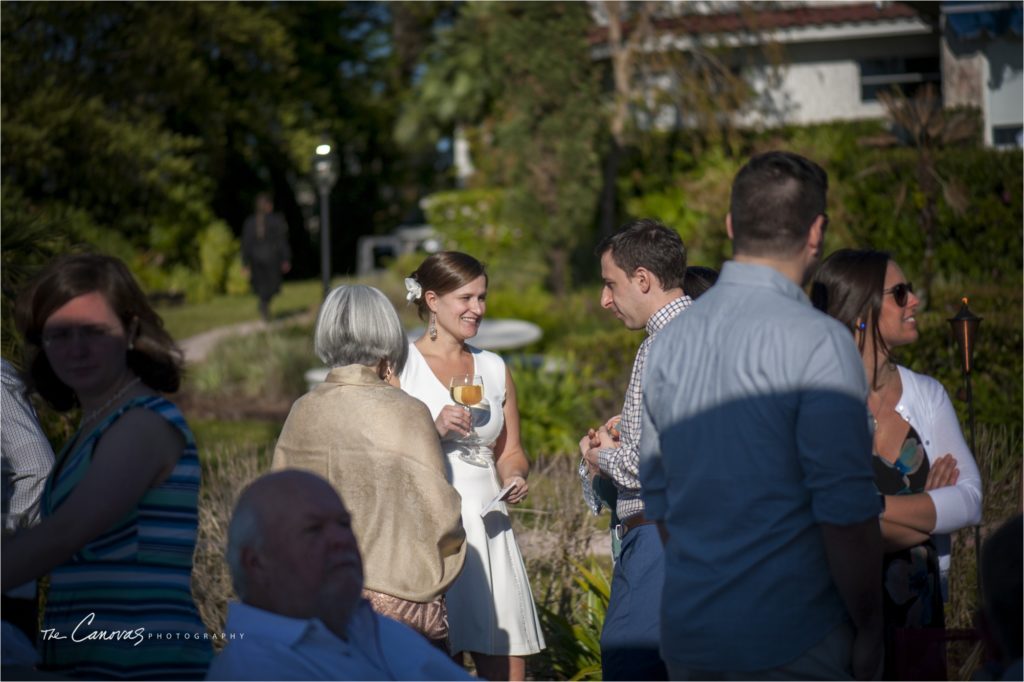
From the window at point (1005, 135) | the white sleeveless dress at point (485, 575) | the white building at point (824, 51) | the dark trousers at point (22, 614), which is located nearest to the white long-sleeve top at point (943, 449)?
the white sleeveless dress at point (485, 575)

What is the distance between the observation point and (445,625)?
429cm

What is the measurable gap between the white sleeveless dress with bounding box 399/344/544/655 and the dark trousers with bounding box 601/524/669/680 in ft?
2.86

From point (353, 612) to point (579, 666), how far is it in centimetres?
284

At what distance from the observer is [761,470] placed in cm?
292

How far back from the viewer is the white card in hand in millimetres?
4796

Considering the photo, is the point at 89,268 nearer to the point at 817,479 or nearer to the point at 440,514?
the point at 440,514

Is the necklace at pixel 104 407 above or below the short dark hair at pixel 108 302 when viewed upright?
below

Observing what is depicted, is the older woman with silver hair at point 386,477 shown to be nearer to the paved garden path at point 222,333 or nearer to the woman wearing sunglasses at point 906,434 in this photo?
the woman wearing sunglasses at point 906,434

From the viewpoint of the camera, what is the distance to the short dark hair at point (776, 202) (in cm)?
293

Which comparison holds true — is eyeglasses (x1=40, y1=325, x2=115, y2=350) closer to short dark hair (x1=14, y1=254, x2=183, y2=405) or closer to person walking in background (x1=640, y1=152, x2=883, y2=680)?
short dark hair (x1=14, y1=254, x2=183, y2=405)

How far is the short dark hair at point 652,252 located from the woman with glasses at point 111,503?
1.59m

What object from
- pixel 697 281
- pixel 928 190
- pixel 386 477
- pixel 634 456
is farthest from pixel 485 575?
pixel 928 190

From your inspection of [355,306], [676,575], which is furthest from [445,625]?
[676,575]

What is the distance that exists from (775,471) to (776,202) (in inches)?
25.3
